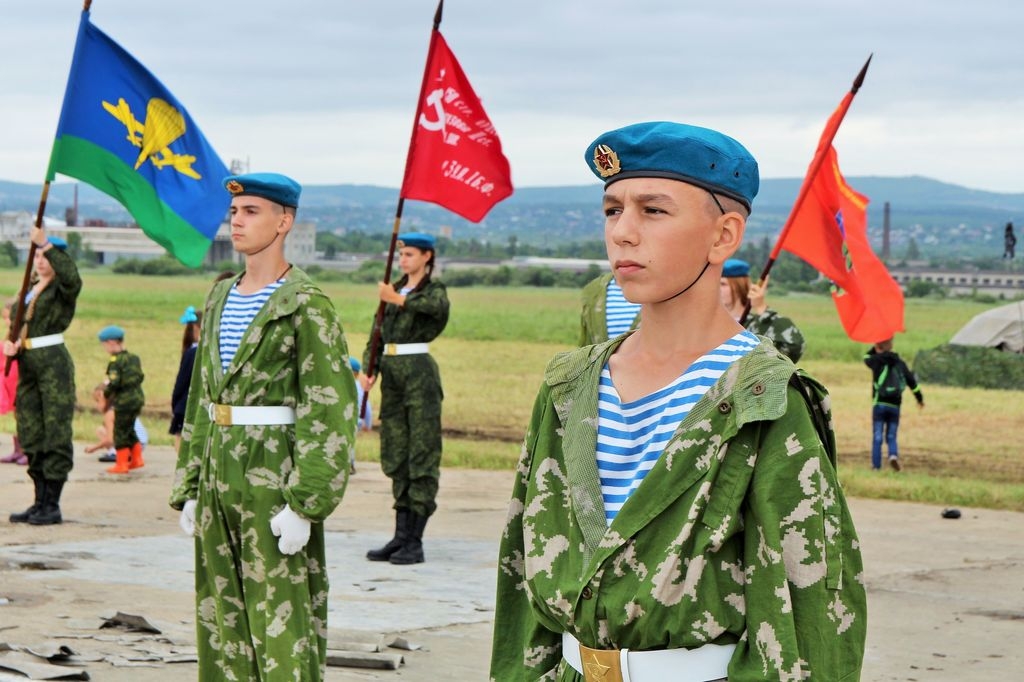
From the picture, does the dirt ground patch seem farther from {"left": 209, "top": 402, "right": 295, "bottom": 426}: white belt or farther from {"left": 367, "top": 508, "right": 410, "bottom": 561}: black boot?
{"left": 209, "top": 402, "right": 295, "bottom": 426}: white belt

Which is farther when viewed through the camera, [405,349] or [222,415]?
[405,349]

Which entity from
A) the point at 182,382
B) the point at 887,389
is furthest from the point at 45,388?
the point at 887,389

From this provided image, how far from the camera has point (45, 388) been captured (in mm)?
12117

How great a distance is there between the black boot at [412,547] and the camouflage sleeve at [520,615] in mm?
7379

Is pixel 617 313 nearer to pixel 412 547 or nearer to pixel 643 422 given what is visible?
pixel 412 547

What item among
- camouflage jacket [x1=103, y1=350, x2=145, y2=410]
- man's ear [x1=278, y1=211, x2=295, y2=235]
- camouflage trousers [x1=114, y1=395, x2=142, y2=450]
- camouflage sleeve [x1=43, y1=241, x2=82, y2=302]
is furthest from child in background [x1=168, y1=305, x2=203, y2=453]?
man's ear [x1=278, y1=211, x2=295, y2=235]

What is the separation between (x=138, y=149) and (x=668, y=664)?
7989mm

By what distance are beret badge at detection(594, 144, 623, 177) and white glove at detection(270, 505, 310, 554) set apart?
3.08 meters

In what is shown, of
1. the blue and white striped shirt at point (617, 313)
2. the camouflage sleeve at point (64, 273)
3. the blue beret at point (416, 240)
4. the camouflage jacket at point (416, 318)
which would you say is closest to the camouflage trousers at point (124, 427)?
the camouflage sleeve at point (64, 273)

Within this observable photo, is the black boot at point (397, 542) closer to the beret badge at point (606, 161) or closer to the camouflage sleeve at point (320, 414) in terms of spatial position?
the camouflage sleeve at point (320, 414)

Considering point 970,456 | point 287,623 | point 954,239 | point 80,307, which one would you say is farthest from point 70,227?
point 954,239

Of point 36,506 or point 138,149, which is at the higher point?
point 138,149

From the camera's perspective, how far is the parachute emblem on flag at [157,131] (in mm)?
10242

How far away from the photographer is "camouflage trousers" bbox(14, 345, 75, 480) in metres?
12.1
